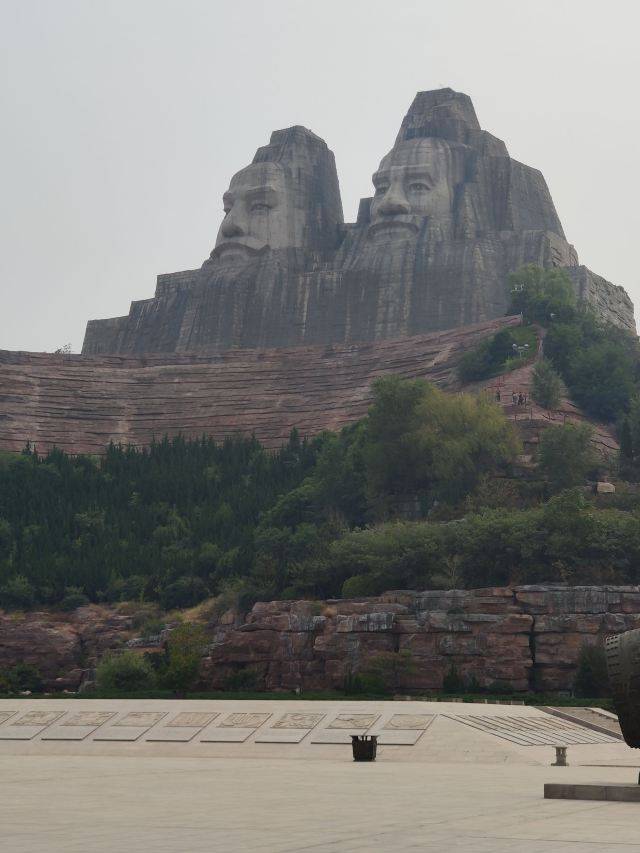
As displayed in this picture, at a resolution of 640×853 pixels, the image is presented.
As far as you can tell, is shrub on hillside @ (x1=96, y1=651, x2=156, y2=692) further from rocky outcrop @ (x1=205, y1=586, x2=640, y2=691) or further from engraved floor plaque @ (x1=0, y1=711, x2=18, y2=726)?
engraved floor plaque @ (x1=0, y1=711, x2=18, y2=726)

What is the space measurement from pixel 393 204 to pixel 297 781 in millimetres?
58315

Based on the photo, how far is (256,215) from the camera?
77812 mm

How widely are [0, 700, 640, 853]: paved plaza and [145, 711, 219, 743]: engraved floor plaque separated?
6 cm

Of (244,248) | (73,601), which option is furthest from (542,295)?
(73,601)

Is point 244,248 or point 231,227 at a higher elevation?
point 231,227

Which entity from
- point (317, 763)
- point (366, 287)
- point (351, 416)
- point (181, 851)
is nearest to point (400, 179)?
point (366, 287)

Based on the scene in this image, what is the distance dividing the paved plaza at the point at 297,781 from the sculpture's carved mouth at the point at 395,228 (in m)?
45.4

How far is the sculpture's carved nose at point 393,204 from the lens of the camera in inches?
2940

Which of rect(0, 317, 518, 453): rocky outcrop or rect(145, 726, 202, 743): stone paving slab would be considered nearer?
rect(145, 726, 202, 743): stone paving slab

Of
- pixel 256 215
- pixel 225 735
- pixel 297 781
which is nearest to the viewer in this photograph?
pixel 297 781

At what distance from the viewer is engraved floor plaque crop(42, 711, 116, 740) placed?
2988 centimetres

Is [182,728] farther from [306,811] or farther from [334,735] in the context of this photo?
[306,811]

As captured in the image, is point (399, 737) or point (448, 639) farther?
point (448, 639)

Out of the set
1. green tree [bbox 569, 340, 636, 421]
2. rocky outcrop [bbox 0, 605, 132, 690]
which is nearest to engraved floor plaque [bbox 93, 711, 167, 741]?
rocky outcrop [bbox 0, 605, 132, 690]
